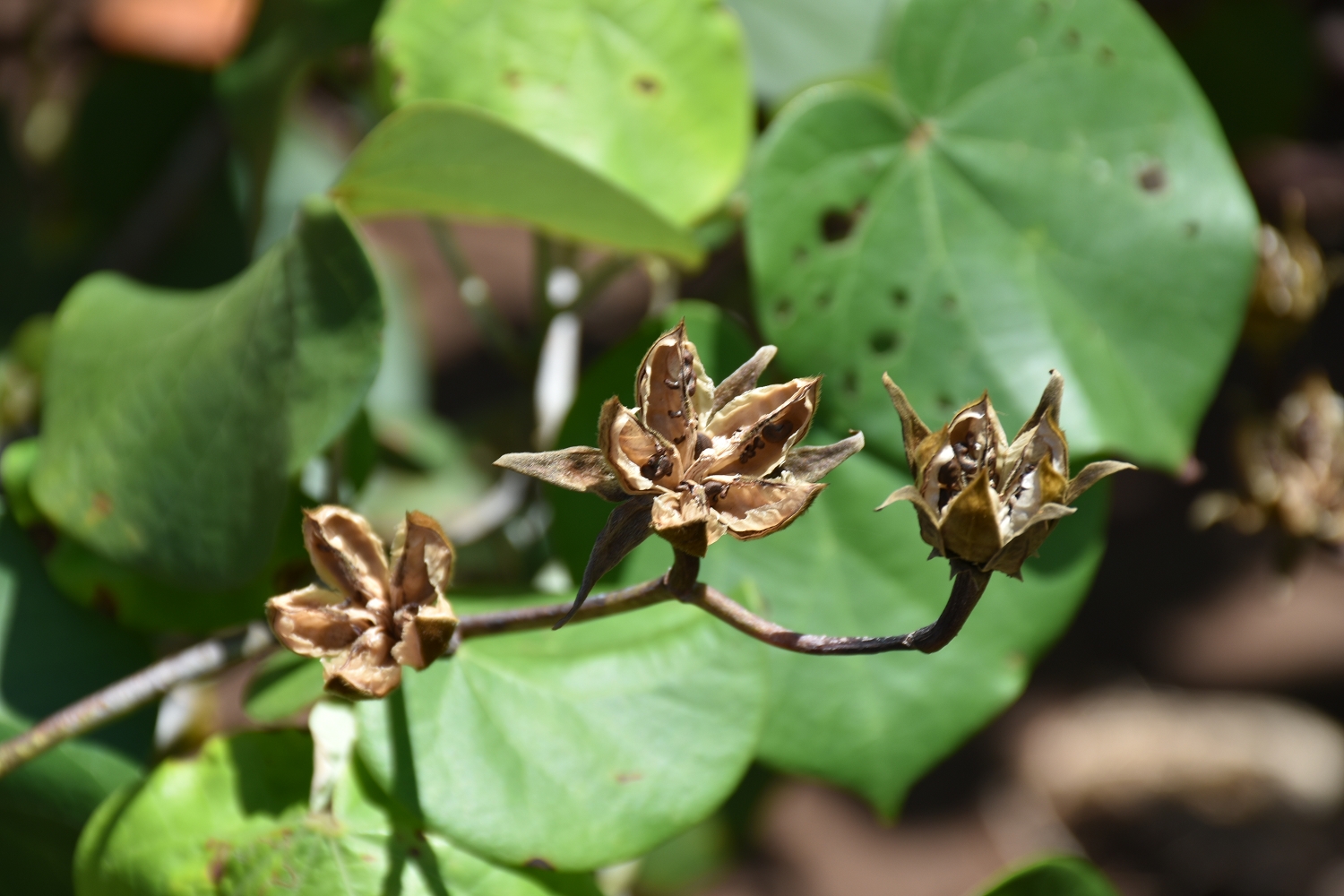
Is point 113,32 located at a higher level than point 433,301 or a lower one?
higher

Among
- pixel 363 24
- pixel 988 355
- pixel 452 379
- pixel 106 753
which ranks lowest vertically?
pixel 452 379

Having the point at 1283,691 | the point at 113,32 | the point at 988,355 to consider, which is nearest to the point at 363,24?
the point at 988,355

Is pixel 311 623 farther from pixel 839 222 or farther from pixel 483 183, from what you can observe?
pixel 839 222

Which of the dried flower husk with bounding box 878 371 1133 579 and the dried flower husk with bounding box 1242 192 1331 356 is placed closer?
the dried flower husk with bounding box 878 371 1133 579

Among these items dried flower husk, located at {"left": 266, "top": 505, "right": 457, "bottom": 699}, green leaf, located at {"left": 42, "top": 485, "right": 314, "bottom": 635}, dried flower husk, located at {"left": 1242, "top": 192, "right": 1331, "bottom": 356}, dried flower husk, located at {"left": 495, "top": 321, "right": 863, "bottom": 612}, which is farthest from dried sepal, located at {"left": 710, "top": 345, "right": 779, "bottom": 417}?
dried flower husk, located at {"left": 1242, "top": 192, "right": 1331, "bottom": 356}

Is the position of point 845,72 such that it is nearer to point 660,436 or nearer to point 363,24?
point 363,24

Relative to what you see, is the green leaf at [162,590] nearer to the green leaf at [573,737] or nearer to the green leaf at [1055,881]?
the green leaf at [573,737]

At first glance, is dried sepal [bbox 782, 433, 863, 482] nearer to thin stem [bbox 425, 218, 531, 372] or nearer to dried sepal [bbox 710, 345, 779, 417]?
dried sepal [bbox 710, 345, 779, 417]

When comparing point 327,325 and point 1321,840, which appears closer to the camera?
point 327,325
